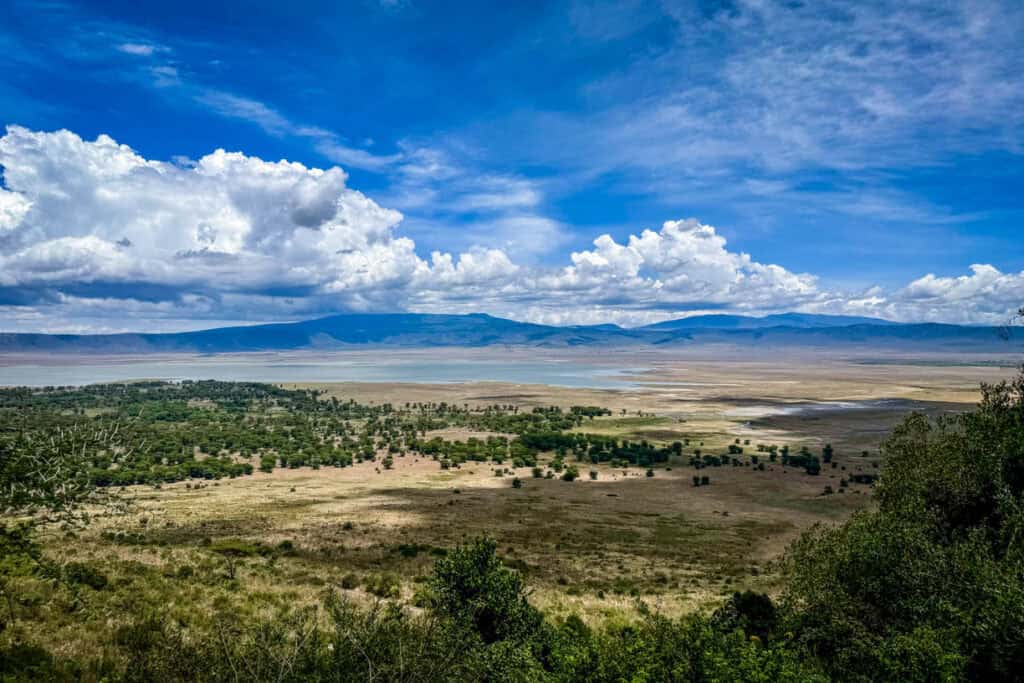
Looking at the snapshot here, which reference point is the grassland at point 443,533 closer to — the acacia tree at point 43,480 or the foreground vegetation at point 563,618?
the foreground vegetation at point 563,618

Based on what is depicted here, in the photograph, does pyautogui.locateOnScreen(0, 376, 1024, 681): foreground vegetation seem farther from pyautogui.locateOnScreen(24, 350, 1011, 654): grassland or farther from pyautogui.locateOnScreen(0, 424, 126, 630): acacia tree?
pyautogui.locateOnScreen(24, 350, 1011, 654): grassland

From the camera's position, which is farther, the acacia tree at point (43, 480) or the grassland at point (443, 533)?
the grassland at point (443, 533)

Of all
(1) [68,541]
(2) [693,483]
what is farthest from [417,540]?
(2) [693,483]

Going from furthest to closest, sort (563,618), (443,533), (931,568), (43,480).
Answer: (443,533) < (563,618) < (931,568) < (43,480)

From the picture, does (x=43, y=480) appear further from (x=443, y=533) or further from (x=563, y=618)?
(x=443, y=533)

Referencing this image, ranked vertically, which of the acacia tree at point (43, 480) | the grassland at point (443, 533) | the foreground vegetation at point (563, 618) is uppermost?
the acacia tree at point (43, 480)

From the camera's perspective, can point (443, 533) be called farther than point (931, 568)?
Yes

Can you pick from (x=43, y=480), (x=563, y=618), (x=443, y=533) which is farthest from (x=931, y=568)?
(x=443, y=533)

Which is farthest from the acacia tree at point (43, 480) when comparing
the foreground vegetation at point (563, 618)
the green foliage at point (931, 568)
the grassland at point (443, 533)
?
the green foliage at point (931, 568)
